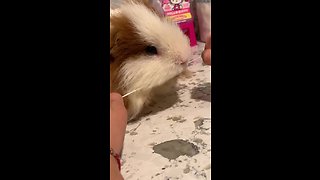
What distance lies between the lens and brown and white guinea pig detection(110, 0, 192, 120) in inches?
28.2

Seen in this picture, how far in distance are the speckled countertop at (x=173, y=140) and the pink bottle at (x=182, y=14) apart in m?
0.39

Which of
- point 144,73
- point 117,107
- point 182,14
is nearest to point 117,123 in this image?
point 117,107

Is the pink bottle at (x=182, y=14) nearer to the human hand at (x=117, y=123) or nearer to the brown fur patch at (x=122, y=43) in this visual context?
the brown fur patch at (x=122, y=43)

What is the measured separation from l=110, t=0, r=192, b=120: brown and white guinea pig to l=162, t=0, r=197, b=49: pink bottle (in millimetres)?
456

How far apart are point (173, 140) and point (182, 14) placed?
701 millimetres

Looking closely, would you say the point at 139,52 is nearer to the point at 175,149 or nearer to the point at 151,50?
the point at 151,50

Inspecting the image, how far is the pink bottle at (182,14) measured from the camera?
121 cm

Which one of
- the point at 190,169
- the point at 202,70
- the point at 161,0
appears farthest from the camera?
the point at 161,0

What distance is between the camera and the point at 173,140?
68 cm

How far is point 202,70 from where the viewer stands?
1038 mm

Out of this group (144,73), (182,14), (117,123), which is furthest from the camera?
(182,14)
